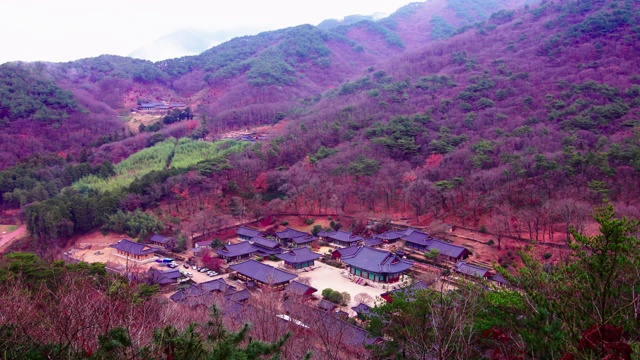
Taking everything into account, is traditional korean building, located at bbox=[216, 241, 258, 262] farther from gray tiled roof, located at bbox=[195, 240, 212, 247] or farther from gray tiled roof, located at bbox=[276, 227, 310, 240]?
gray tiled roof, located at bbox=[276, 227, 310, 240]

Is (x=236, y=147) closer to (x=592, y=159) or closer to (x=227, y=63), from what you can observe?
(x=592, y=159)

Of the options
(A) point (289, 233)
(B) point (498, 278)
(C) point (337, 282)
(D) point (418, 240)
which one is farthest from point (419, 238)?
(A) point (289, 233)

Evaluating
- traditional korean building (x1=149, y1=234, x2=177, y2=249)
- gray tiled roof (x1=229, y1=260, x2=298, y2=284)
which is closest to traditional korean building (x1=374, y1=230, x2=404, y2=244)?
gray tiled roof (x1=229, y1=260, x2=298, y2=284)

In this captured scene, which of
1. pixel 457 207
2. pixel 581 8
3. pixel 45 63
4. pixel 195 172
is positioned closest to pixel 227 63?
pixel 45 63

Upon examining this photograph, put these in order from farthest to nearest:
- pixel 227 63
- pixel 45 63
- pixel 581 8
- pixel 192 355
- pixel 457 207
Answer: pixel 227 63
pixel 45 63
pixel 581 8
pixel 457 207
pixel 192 355

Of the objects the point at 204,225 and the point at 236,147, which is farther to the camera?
the point at 236,147

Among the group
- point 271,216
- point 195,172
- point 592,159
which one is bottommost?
point 271,216

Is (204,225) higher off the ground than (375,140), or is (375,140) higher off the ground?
(375,140)
